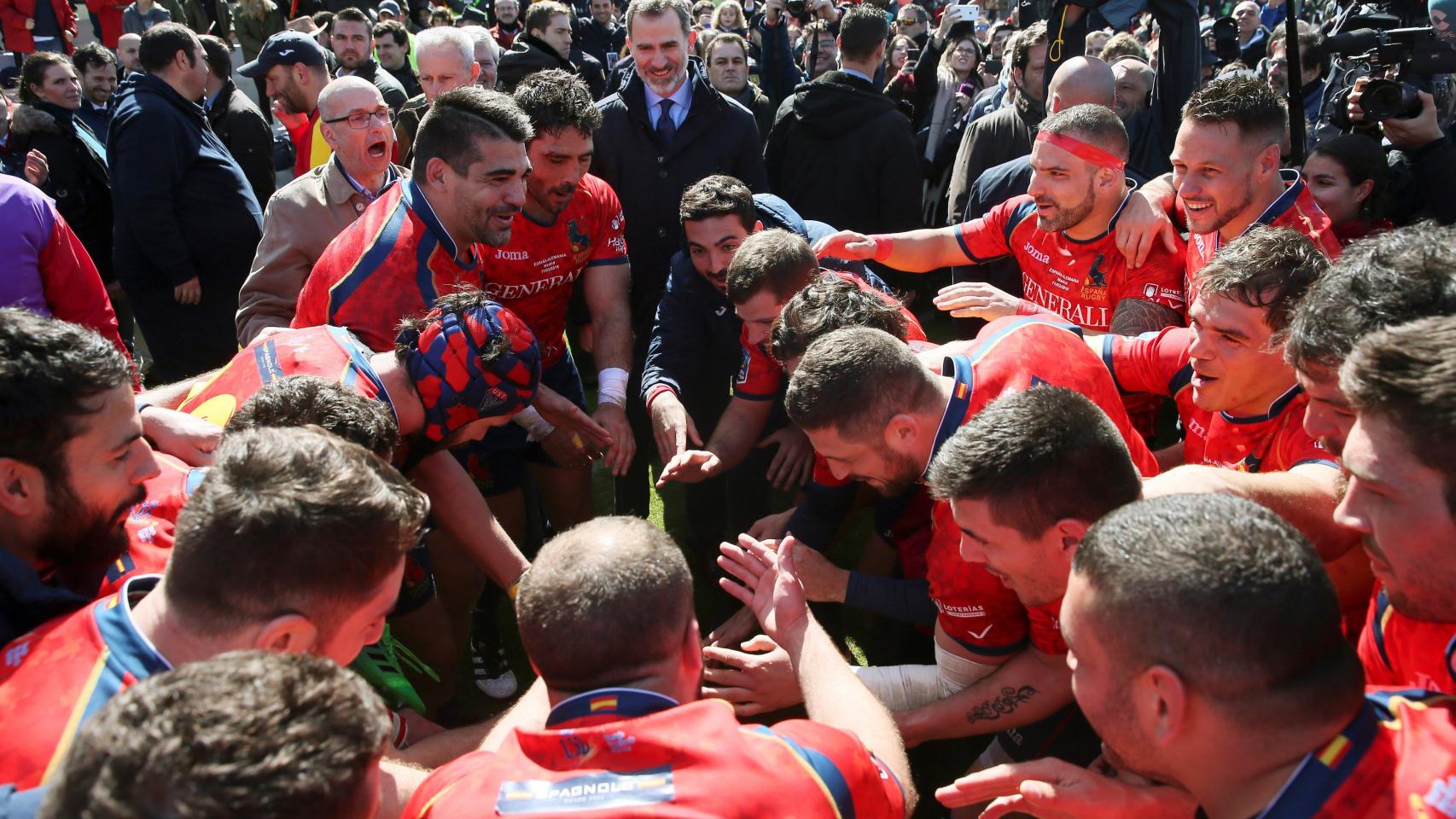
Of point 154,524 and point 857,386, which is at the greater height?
point 857,386

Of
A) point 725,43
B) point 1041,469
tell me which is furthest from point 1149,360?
point 725,43

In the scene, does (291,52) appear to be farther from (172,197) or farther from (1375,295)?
(1375,295)

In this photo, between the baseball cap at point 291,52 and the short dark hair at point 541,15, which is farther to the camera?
the short dark hair at point 541,15

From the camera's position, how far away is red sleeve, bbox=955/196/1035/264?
4.57 metres

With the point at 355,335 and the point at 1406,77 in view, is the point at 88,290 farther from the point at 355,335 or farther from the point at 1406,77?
the point at 1406,77

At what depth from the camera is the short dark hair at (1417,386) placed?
5.68ft

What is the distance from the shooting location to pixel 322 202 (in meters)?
4.46

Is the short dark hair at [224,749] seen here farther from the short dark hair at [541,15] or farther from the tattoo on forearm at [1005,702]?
the short dark hair at [541,15]

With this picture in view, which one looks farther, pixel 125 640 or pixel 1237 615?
pixel 125 640

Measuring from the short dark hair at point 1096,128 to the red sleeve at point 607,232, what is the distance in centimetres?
198

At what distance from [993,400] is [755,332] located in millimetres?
1332

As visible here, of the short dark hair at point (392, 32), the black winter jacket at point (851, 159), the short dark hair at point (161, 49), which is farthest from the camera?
the short dark hair at point (392, 32)

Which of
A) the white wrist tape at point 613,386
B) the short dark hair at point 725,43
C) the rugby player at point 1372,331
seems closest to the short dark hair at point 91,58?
the short dark hair at point 725,43

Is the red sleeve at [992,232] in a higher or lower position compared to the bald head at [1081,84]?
Result: lower
